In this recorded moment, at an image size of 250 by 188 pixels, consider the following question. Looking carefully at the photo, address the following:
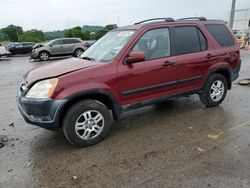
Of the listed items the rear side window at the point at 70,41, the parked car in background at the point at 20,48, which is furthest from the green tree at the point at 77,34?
the rear side window at the point at 70,41

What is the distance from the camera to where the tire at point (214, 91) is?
5.21 metres

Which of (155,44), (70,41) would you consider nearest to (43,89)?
(155,44)

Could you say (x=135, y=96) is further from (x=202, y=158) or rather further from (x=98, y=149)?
(x=202, y=158)

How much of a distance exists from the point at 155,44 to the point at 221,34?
184 cm

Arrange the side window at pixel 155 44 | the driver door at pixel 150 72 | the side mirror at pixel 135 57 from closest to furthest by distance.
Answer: the side mirror at pixel 135 57, the driver door at pixel 150 72, the side window at pixel 155 44

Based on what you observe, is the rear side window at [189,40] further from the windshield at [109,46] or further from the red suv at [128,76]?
the windshield at [109,46]

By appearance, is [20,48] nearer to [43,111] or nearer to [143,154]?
[43,111]

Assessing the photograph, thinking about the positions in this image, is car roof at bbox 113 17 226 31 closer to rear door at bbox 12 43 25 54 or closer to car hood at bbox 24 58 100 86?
car hood at bbox 24 58 100 86

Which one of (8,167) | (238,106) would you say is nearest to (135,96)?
(8,167)

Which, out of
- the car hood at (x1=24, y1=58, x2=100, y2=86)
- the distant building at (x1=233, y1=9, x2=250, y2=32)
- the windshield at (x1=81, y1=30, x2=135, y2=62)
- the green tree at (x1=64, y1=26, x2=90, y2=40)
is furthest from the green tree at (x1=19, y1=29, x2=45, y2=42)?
the car hood at (x1=24, y1=58, x2=100, y2=86)

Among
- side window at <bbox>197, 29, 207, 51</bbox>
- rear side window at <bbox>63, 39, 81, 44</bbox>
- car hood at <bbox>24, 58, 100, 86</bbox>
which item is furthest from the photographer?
rear side window at <bbox>63, 39, 81, 44</bbox>

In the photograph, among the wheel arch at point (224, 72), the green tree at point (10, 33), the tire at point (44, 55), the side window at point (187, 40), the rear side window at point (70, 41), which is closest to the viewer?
the side window at point (187, 40)

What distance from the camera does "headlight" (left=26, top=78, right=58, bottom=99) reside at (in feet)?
11.5

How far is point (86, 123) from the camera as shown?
3.79 metres
